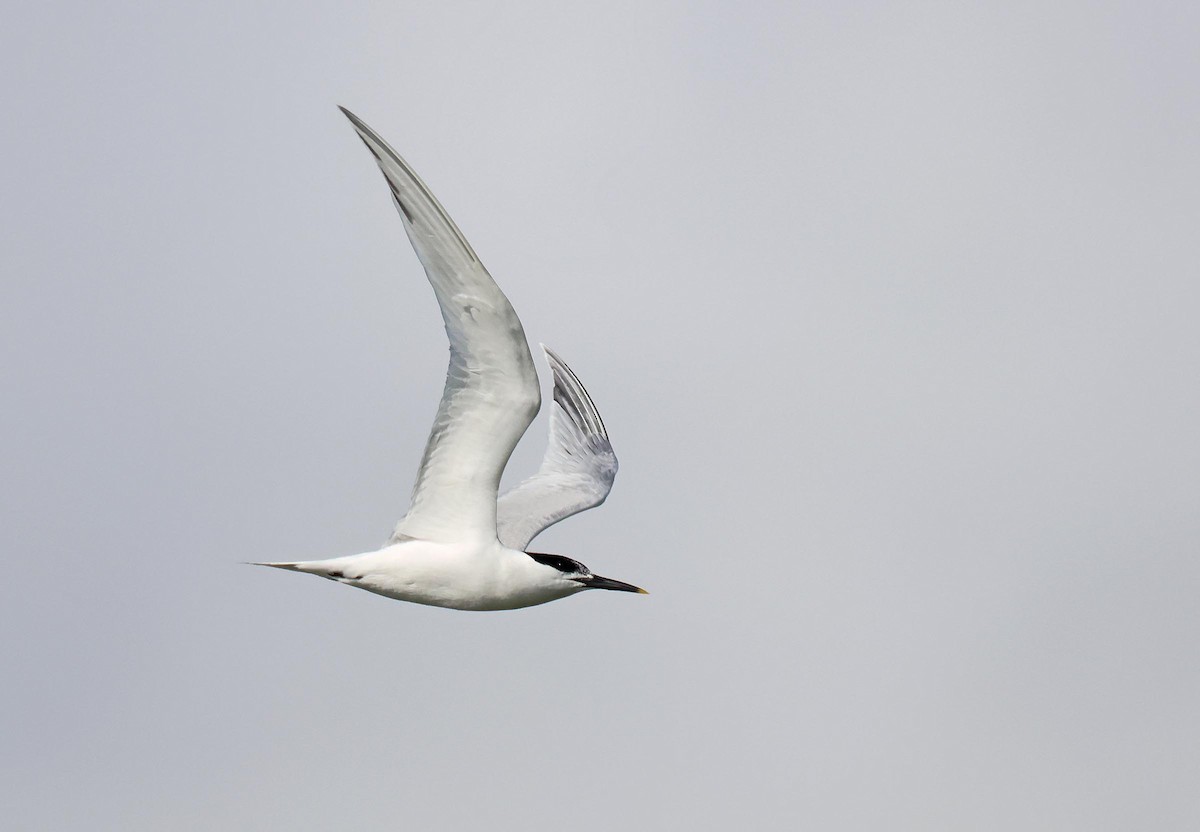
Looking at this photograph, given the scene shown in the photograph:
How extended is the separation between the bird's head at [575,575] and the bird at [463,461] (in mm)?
11

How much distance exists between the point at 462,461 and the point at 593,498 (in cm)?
438

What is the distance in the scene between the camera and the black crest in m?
13.9

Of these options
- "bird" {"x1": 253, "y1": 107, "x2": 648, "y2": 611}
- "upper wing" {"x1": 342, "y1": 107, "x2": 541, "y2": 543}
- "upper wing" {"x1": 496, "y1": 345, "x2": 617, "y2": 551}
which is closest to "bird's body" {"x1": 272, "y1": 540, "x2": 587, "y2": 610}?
"bird" {"x1": 253, "y1": 107, "x2": 648, "y2": 611}

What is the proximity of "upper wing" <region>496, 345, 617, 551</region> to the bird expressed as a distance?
6.60 ft

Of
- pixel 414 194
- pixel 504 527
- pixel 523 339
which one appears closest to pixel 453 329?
pixel 523 339

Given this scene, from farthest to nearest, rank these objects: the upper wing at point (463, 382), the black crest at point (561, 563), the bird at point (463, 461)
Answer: the black crest at point (561, 563) < the bird at point (463, 461) < the upper wing at point (463, 382)

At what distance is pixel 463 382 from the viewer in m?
12.5

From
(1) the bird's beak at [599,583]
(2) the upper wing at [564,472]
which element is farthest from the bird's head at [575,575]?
(2) the upper wing at [564,472]

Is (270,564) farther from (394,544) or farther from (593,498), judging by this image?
(593,498)

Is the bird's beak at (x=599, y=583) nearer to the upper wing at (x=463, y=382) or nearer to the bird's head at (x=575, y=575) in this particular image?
the bird's head at (x=575, y=575)

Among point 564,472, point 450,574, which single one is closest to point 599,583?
point 450,574

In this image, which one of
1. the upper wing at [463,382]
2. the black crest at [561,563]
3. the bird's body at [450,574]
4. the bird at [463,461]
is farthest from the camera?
the black crest at [561,563]

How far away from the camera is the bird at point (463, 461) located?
448 inches

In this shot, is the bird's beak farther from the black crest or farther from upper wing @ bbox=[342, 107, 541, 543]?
upper wing @ bbox=[342, 107, 541, 543]
